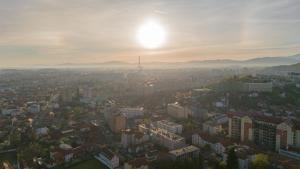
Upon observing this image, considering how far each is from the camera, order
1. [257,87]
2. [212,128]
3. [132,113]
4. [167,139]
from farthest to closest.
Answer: [257,87]
[132,113]
[212,128]
[167,139]

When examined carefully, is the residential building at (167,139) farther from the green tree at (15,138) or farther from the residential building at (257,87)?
the residential building at (257,87)

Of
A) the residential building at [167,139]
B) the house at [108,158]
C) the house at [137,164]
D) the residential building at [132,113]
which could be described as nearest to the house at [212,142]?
the residential building at [167,139]

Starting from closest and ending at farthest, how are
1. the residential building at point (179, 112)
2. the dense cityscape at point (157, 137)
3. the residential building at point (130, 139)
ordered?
1. the dense cityscape at point (157, 137)
2. the residential building at point (130, 139)
3. the residential building at point (179, 112)

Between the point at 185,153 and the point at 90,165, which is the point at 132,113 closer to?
the point at 90,165

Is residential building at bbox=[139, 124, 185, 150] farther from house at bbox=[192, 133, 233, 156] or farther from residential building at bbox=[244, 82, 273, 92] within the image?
residential building at bbox=[244, 82, 273, 92]

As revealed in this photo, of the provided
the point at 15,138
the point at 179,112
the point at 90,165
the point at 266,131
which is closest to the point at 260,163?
the point at 266,131

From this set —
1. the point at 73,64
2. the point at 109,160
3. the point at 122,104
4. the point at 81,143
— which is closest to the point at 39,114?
the point at 122,104

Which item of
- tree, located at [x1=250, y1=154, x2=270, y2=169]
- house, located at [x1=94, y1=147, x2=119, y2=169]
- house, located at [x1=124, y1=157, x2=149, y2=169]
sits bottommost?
house, located at [x1=94, y1=147, x2=119, y2=169]

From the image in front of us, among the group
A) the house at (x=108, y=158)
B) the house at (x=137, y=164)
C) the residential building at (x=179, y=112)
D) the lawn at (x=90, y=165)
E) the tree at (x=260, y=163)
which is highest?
the residential building at (x=179, y=112)

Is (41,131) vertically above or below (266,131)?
below

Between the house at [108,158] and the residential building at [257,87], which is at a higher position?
the residential building at [257,87]

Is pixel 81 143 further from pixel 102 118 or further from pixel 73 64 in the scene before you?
pixel 73 64

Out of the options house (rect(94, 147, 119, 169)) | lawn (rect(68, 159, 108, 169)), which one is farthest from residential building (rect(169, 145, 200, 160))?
lawn (rect(68, 159, 108, 169))
